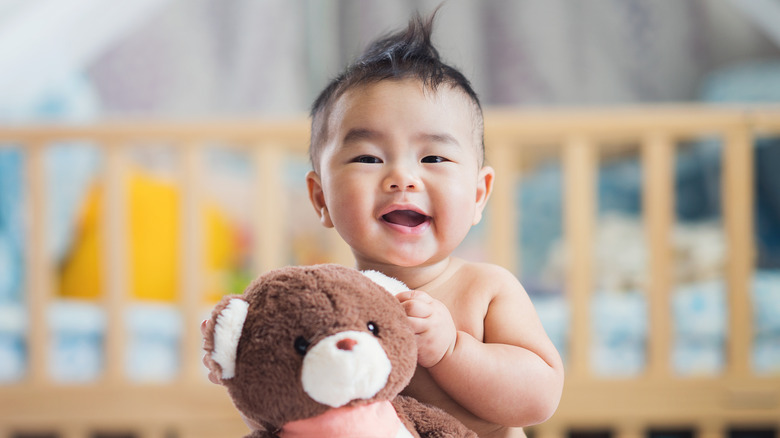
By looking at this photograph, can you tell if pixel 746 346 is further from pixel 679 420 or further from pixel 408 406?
pixel 408 406

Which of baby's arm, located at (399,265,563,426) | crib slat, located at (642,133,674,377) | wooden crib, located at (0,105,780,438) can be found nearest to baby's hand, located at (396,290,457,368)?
baby's arm, located at (399,265,563,426)

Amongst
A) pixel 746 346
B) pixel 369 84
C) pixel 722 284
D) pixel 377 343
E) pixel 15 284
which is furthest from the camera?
pixel 15 284

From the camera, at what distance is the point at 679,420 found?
1516mm

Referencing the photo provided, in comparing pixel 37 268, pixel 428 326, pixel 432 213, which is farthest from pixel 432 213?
pixel 37 268

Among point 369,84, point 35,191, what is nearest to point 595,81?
point 35,191

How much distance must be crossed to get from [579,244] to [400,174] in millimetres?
1032

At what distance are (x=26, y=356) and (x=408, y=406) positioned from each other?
52.6 inches

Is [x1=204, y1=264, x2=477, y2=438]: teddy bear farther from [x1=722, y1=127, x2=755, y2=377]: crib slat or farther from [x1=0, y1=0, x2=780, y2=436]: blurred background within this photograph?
[x1=722, y1=127, x2=755, y2=377]: crib slat

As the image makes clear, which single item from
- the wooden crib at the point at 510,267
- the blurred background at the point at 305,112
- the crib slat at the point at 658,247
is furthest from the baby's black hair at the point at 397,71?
the crib slat at the point at 658,247

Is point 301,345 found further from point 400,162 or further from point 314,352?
point 400,162

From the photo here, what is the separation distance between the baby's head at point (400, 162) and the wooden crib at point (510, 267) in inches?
35.7

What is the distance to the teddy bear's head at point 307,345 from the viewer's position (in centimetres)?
40

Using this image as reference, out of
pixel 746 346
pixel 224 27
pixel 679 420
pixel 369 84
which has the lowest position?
pixel 679 420

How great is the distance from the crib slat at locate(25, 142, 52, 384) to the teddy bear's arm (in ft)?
4.12
